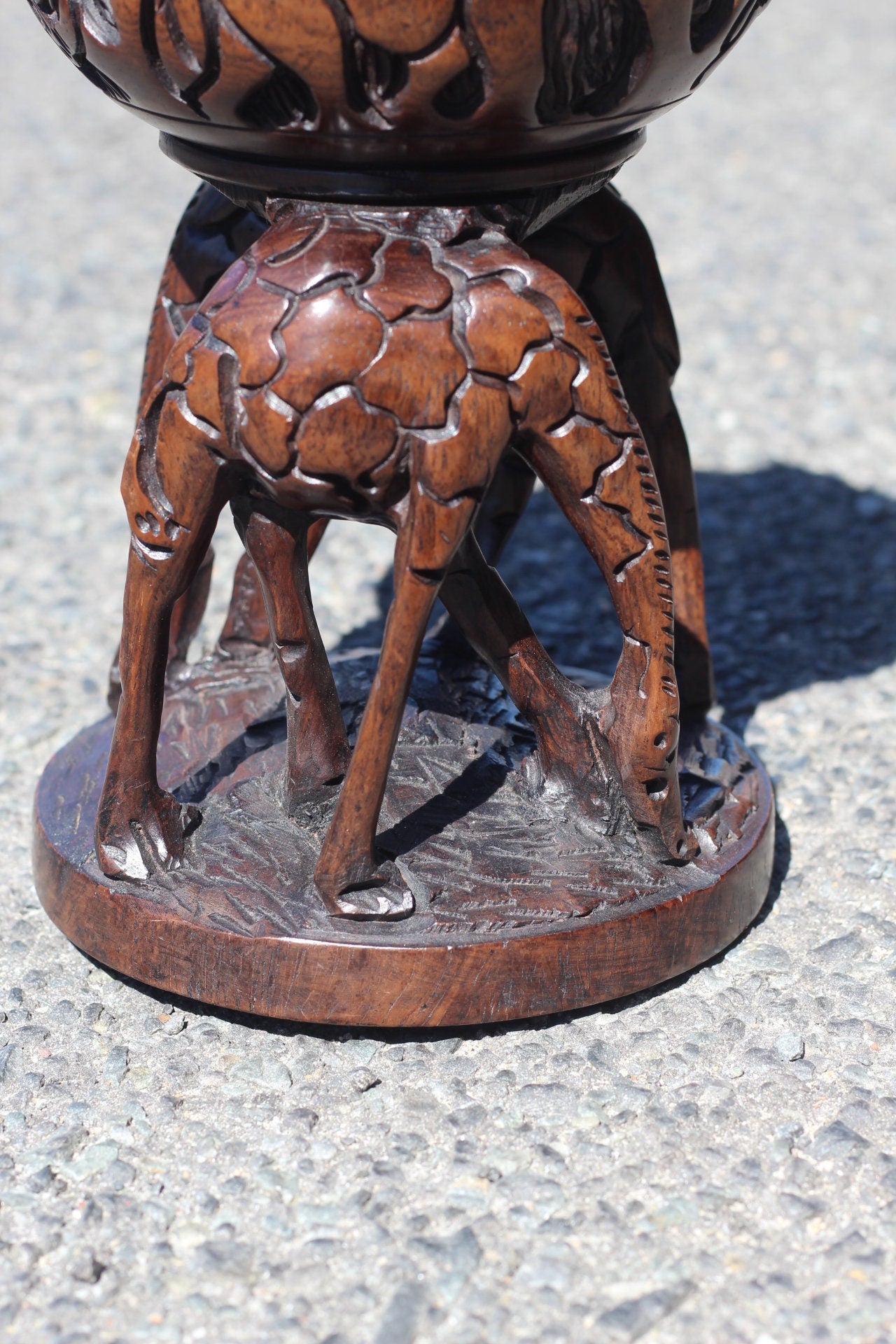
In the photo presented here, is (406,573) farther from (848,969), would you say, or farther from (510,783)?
(848,969)

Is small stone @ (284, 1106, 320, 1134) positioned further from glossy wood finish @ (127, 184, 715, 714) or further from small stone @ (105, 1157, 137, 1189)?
glossy wood finish @ (127, 184, 715, 714)

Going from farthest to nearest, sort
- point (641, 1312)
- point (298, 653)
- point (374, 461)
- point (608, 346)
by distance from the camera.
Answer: point (608, 346) → point (298, 653) → point (374, 461) → point (641, 1312)

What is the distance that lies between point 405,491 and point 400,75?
39cm

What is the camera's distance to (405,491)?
5.15 feet

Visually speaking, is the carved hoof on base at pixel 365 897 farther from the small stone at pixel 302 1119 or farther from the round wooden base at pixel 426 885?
the small stone at pixel 302 1119

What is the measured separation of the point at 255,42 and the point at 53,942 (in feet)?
3.52

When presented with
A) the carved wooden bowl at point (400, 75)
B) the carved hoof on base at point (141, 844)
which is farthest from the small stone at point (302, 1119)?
the carved wooden bowl at point (400, 75)

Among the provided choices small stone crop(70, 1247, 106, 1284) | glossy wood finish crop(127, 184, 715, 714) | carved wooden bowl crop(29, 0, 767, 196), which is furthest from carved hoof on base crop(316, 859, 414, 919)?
carved wooden bowl crop(29, 0, 767, 196)

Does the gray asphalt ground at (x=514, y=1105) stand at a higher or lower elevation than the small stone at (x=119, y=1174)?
lower

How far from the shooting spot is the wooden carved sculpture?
1473 mm

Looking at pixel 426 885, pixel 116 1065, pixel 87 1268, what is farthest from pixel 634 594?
pixel 87 1268

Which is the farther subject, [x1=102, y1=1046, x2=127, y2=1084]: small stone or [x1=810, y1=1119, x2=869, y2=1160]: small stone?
[x1=102, y1=1046, x2=127, y2=1084]: small stone

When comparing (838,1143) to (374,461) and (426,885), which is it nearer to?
(426,885)

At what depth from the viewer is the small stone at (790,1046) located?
67.6 inches
